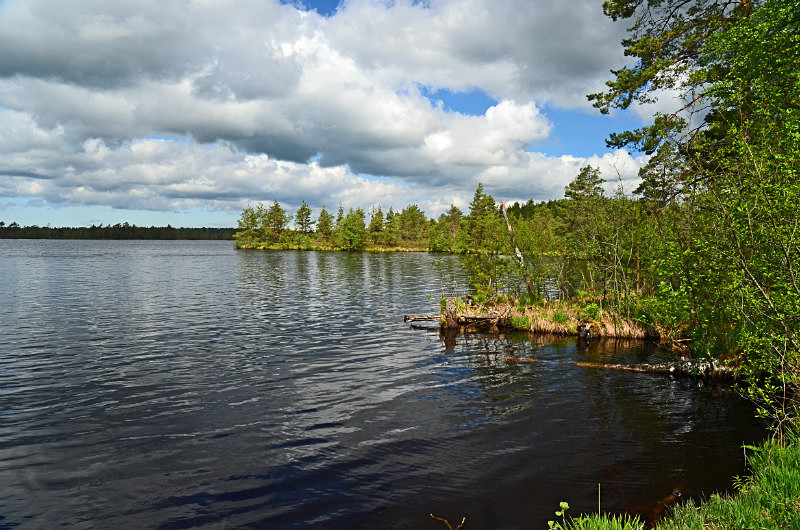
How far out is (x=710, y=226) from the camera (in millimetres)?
14336

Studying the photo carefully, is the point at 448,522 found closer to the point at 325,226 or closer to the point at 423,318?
the point at 423,318

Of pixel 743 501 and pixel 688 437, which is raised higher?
pixel 743 501

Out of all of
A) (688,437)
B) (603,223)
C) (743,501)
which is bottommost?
(688,437)

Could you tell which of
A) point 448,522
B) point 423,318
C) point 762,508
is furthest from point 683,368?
point 423,318

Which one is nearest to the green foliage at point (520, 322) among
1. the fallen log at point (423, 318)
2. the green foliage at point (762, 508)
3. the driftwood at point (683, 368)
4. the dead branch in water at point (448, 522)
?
the fallen log at point (423, 318)

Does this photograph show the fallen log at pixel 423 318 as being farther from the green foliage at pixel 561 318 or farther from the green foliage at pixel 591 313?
the green foliage at pixel 591 313

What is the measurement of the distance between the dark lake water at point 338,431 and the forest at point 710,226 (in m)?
2.54

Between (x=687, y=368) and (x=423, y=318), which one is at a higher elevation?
(x=423, y=318)

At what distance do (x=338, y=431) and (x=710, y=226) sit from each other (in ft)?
44.2

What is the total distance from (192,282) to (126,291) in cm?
990

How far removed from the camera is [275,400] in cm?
1480

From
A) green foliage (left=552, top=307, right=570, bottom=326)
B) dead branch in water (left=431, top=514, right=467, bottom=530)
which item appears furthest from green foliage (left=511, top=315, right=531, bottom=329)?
dead branch in water (left=431, top=514, right=467, bottom=530)

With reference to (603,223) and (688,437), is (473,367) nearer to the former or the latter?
(688,437)

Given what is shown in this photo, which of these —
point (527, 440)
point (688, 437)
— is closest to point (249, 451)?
point (527, 440)
